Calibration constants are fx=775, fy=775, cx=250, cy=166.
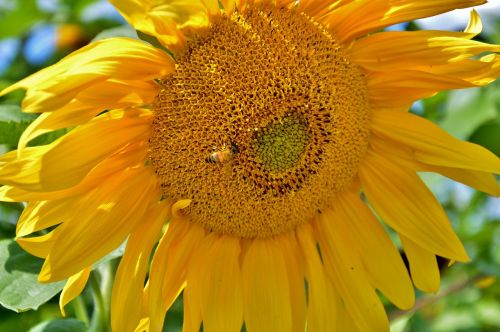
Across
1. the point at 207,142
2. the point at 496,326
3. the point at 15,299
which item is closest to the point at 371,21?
the point at 207,142

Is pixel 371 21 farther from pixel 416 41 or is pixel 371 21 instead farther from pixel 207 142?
pixel 207 142

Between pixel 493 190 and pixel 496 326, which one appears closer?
pixel 493 190

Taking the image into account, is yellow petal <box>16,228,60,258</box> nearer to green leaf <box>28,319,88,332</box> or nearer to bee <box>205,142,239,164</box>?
green leaf <box>28,319,88,332</box>

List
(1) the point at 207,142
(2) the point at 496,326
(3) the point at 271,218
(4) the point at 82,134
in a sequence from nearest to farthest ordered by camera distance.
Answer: (4) the point at 82,134, (1) the point at 207,142, (3) the point at 271,218, (2) the point at 496,326

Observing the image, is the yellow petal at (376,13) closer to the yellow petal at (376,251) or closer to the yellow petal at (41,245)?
the yellow petal at (376,251)

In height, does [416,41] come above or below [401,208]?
above

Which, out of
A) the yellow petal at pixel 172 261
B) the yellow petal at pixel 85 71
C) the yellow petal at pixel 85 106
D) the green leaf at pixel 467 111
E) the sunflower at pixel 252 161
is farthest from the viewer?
the green leaf at pixel 467 111

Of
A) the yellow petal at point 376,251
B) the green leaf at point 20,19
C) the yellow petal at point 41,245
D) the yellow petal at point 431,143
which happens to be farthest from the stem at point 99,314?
the green leaf at point 20,19
